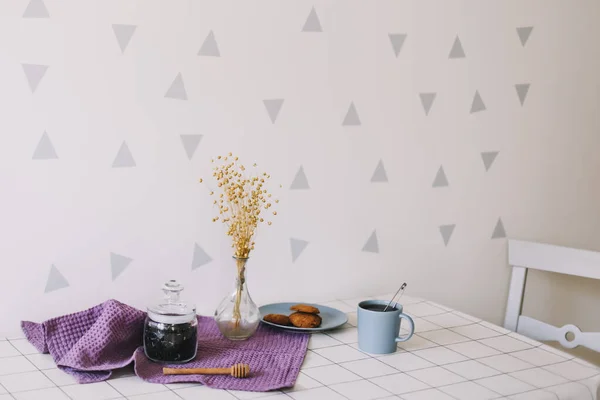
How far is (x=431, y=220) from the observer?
2.04 metres

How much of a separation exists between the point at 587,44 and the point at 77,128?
152 cm

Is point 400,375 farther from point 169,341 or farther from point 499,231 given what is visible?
point 499,231

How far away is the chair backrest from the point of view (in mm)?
1880

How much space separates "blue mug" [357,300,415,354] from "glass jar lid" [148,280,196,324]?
1.16ft

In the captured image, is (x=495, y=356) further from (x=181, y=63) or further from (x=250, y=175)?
(x=181, y=63)

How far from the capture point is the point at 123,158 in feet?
5.35

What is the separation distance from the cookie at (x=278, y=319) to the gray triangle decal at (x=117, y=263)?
1.12 ft

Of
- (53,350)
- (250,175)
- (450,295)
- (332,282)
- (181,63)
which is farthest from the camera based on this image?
(450,295)

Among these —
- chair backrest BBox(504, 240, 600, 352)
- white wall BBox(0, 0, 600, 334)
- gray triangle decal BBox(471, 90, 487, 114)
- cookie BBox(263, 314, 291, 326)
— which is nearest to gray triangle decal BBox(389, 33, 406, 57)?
white wall BBox(0, 0, 600, 334)

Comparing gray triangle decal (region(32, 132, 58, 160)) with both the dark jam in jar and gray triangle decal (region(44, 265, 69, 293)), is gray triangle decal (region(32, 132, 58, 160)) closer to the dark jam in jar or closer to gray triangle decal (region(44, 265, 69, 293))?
gray triangle decal (region(44, 265, 69, 293))

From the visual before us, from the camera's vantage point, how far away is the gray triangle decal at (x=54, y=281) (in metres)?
1.60

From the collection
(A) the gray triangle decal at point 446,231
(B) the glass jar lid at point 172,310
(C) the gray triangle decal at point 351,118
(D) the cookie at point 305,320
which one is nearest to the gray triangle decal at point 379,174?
(C) the gray triangle decal at point 351,118

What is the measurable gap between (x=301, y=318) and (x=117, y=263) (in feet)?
1.44

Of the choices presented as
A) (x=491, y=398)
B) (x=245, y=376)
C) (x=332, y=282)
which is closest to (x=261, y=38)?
(x=332, y=282)
